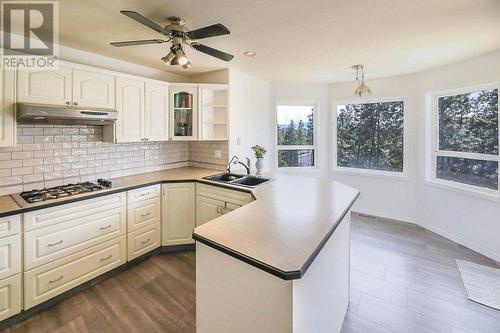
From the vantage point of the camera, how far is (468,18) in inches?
80.8

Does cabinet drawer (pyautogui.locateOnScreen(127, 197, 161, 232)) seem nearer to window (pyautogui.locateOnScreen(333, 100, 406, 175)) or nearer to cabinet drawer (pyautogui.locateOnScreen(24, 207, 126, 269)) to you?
cabinet drawer (pyautogui.locateOnScreen(24, 207, 126, 269))

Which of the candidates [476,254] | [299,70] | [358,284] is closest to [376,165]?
[476,254]

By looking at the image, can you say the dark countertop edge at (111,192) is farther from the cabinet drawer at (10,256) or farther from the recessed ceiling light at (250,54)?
the recessed ceiling light at (250,54)

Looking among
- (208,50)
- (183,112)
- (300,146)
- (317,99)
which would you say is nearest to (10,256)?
(208,50)

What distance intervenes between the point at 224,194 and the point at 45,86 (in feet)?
6.42

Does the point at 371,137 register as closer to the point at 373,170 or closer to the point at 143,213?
the point at 373,170

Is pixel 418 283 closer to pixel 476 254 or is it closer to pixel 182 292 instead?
pixel 476 254

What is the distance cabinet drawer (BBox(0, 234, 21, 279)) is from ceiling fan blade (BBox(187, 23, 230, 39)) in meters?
2.05

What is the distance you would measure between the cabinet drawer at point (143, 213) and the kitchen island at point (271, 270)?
1.55 metres

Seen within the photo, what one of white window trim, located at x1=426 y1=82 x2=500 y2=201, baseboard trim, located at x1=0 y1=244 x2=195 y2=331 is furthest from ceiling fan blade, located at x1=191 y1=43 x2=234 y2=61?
white window trim, located at x1=426 y1=82 x2=500 y2=201

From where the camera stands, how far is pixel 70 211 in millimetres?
2199

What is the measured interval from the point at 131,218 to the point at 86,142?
1.02 metres

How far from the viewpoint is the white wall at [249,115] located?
3631 mm

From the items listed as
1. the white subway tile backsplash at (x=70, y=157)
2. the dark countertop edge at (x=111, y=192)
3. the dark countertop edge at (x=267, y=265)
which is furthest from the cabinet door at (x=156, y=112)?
the dark countertop edge at (x=267, y=265)
